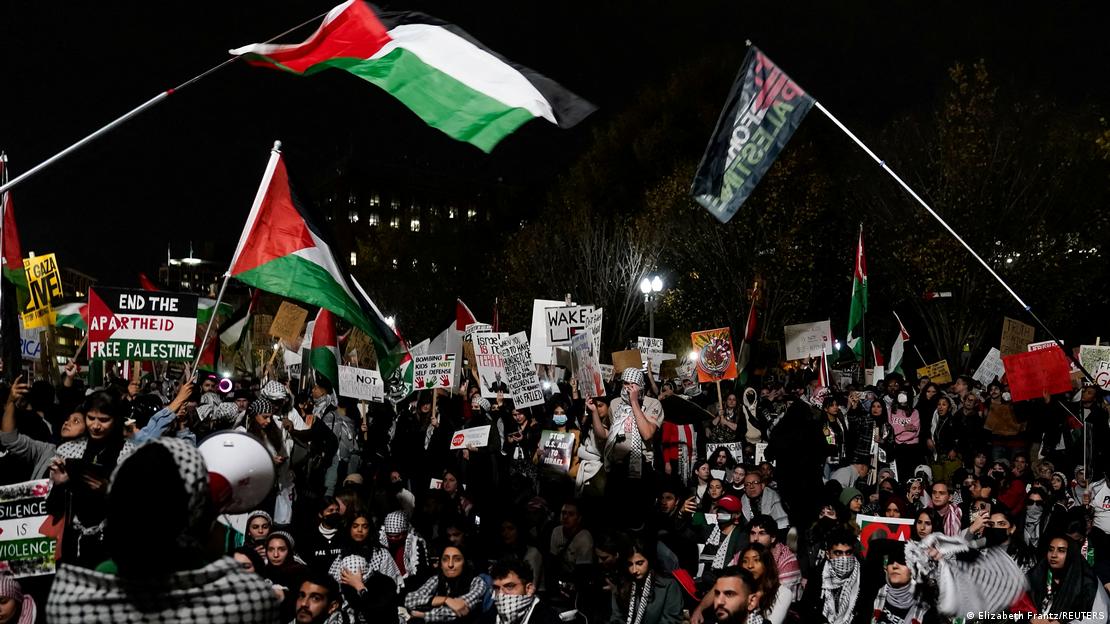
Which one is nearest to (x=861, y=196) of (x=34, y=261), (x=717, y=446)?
(x=717, y=446)

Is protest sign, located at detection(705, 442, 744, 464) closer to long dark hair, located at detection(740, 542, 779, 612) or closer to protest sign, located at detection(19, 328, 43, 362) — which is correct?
long dark hair, located at detection(740, 542, 779, 612)

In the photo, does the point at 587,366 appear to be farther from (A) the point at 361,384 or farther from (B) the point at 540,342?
(A) the point at 361,384

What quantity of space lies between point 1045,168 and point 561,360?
55.1 ft

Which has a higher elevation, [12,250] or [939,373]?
[12,250]

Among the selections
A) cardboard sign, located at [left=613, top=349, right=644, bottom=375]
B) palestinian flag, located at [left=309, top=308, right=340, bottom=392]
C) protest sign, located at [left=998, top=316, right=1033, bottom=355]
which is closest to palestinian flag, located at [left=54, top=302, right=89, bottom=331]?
palestinian flag, located at [left=309, top=308, right=340, bottom=392]

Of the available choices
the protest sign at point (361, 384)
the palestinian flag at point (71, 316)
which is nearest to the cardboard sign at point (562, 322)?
the protest sign at point (361, 384)

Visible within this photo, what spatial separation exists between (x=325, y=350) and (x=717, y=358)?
6.57 m

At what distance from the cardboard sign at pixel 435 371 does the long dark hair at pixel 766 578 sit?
8014 millimetres

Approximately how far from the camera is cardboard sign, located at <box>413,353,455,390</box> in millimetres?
14508

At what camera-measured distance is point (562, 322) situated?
15078 mm

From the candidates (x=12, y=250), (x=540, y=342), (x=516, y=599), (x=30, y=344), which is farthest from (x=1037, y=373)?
(x=30, y=344)

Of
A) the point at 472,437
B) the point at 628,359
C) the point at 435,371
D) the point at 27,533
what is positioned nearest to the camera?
the point at 27,533

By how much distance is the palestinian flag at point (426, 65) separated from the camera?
6.81 metres

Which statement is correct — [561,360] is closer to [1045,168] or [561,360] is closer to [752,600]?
[752,600]
